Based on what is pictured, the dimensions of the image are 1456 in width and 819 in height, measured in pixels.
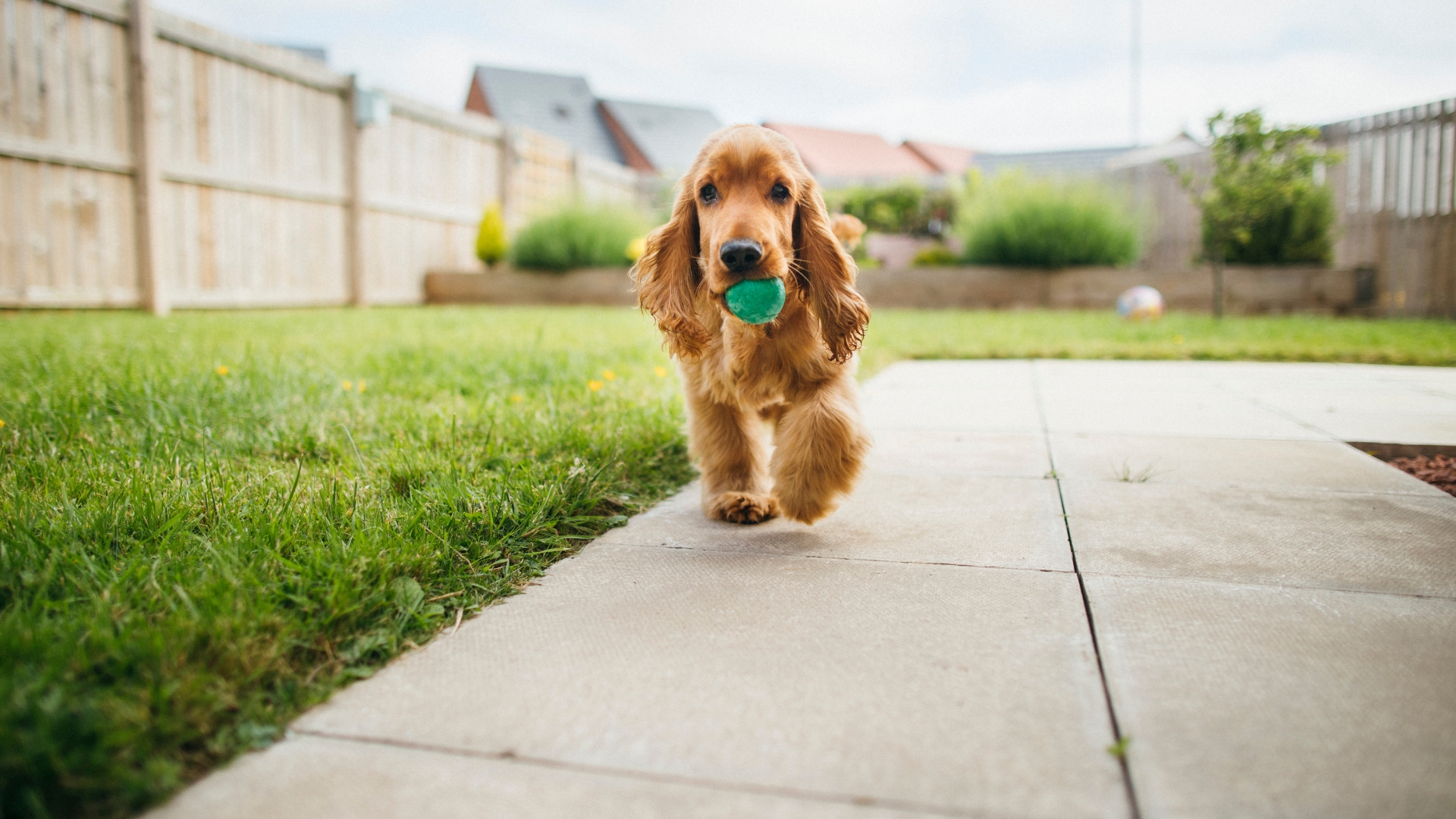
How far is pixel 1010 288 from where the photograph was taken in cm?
1111

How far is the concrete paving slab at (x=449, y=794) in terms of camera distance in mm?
1039

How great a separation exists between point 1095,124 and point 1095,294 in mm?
16531

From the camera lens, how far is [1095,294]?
35.2 feet

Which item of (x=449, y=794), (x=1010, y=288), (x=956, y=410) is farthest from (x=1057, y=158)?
(x=449, y=794)

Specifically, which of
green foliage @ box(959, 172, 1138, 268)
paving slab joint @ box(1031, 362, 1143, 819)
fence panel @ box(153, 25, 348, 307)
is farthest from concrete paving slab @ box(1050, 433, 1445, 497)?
fence panel @ box(153, 25, 348, 307)

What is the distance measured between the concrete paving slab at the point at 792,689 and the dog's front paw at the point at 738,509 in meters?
0.57

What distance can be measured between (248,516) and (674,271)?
4.29 feet

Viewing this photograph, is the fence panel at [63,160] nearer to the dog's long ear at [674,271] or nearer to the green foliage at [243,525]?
the green foliage at [243,525]

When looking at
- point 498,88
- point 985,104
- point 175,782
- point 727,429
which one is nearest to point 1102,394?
point 727,429

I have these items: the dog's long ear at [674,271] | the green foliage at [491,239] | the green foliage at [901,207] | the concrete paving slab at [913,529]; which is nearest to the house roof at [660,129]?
the green foliage at [901,207]

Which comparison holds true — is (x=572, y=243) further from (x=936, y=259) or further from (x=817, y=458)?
(x=817, y=458)

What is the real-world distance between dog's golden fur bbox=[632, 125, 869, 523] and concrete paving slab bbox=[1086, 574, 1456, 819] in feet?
2.66

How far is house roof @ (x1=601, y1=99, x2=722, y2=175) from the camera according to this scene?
3169cm

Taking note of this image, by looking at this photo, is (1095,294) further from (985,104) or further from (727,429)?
(985,104)
